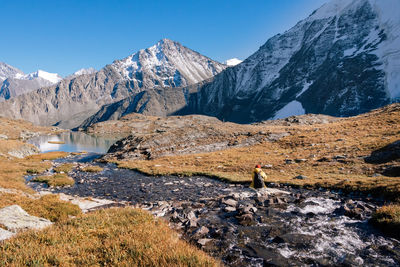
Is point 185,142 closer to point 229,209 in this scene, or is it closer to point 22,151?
point 229,209

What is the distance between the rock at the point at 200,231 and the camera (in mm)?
7520

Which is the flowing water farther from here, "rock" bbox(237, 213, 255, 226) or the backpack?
the backpack

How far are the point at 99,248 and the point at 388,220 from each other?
33.5 ft

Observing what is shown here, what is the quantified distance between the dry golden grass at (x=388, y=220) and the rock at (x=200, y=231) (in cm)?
670

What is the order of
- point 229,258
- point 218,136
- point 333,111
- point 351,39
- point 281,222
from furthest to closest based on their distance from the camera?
point 351,39
point 333,111
point 218,136
point 281,222
point 229,258

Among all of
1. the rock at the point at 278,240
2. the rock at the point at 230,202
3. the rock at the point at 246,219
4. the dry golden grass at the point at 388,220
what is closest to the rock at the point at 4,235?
the rock at the point at 246,219

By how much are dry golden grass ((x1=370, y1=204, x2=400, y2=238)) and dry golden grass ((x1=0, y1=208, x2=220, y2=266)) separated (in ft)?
23.4

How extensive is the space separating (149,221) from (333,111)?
188052mm

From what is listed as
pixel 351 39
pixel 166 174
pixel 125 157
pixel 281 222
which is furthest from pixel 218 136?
pixel 351 39

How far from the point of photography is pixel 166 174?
26.6m

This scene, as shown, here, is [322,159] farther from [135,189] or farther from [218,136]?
[218,136]

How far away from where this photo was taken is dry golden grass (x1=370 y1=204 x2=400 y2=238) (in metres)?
7.43

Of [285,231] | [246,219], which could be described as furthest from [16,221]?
[285,231]

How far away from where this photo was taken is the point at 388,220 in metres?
7.74
